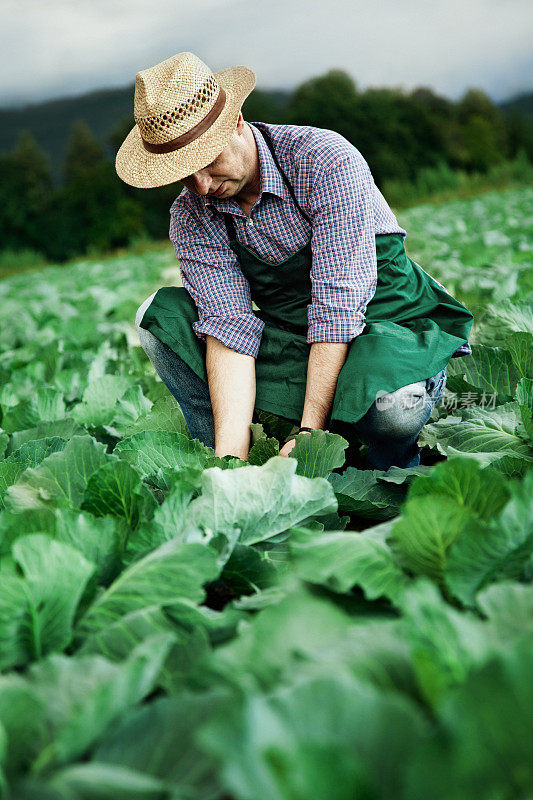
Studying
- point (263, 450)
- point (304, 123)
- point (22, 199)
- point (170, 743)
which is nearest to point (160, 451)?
point (263, 450)

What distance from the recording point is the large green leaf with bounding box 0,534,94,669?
0.93 meters

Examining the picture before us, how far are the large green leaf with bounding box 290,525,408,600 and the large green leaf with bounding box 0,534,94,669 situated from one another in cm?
30

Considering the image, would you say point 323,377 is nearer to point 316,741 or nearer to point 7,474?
point 7,474

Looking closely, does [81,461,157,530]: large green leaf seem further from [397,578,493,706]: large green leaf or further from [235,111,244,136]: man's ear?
[235,111,244,136]: man's ear

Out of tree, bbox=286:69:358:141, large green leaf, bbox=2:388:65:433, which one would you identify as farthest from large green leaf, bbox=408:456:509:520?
tree, bbox=286:69:358:141

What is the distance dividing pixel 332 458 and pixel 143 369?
1703 millimetres

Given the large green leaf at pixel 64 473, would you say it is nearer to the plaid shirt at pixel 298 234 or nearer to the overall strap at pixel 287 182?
the plaid shirt at pixel 298 234

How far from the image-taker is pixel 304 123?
39.1 meters

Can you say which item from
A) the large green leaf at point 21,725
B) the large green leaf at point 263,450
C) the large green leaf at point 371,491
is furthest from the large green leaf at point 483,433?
the large green leaf at point 21,725

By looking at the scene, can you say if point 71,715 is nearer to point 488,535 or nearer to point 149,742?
point 149,742

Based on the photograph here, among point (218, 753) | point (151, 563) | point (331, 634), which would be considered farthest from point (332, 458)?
point (218, 753)

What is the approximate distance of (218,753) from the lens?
59 cm

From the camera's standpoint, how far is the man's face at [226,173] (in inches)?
72.5

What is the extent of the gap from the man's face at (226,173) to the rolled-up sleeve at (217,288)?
0.64 ft
